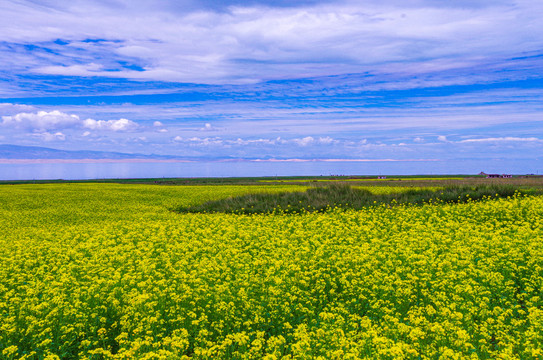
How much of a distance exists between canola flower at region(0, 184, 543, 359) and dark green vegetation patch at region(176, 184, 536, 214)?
41.9 ft

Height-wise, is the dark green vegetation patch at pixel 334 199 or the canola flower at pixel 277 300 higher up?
the dark green vegetation patch at pixel 334 199

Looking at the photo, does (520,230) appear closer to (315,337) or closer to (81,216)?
(315,337)

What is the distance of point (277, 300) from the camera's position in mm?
8117

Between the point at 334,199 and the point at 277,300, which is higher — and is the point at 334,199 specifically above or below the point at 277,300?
above

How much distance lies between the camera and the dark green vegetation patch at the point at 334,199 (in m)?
27.9

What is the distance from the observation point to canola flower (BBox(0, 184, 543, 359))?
20.0 feet

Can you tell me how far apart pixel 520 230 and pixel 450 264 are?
251 inches

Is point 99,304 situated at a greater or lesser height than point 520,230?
lesser

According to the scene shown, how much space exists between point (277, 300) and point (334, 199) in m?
22.4

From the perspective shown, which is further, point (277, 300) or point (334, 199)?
point (334, 199)

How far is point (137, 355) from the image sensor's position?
19.4 ft

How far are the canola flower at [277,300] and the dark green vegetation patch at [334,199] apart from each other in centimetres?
1277

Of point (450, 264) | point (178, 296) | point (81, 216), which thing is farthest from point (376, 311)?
point (81, 216)

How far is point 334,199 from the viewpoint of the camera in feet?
98.3
